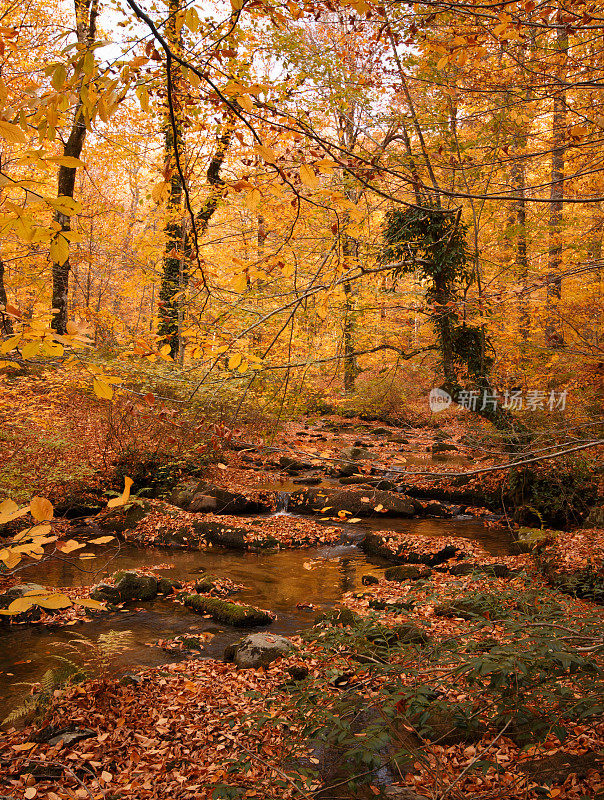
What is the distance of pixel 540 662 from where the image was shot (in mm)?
2695

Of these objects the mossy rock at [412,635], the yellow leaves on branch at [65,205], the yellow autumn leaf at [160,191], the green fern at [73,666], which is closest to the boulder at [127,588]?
the green fern at [73,666]

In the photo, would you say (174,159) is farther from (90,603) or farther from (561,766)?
(561,766)

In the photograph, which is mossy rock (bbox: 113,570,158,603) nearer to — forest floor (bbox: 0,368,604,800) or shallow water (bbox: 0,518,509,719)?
shallow water (bbox: 0,518,509,719)

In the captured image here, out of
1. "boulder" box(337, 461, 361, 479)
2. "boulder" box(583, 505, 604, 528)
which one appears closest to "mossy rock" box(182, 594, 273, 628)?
"boulder" box(583, 505, 604, 528)

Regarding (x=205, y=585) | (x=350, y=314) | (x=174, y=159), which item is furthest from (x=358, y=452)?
(x=174, y=159)

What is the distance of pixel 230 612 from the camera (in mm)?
6195

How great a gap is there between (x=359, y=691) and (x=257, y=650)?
195 cm

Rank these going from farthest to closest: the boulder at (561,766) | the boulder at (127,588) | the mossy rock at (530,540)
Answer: the mossy rock at (530,540), the boulder at (127,588), the boulder at (561,766)

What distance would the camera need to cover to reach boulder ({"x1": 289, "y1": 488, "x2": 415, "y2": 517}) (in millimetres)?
10375

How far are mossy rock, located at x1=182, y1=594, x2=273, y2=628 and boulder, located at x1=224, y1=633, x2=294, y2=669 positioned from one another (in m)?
0.64

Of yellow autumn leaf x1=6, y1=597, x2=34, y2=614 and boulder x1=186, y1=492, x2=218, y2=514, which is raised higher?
yellow autumn leaf x1=6, y1=597, x2=34, y2=614

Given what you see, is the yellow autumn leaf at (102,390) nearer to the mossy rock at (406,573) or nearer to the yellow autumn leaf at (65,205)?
the yellow autumn leaf at (65,205)

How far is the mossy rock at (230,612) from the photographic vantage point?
20.0ft

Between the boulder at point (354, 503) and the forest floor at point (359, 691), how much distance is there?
70 centimetres
